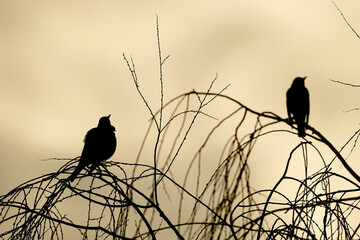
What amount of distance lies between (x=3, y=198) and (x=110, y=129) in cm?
506

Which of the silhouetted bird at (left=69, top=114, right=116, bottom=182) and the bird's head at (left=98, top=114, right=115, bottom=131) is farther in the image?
the bird's head at (left=98, top=114, right=115, bottom=131)

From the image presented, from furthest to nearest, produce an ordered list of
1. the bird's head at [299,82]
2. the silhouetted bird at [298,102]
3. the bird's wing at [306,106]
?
the bird's head at [299,82], the bird's wing at [306,106], the silhouetted bird at [298,102]

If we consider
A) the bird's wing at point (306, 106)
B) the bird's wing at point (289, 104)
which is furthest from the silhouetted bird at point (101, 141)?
the bird's wing at point (306, 106)

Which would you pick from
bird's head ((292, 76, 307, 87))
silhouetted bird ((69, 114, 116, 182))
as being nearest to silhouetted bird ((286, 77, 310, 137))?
bird's head ((292, 76, 307, 87))

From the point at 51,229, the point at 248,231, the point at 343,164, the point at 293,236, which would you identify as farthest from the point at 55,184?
the point at 343,164

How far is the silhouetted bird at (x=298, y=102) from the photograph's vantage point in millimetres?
7059

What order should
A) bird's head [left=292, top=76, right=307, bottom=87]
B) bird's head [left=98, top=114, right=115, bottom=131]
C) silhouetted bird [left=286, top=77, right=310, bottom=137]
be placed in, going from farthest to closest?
bird's head [left=98, top=114, right=115, bottom=131] < bird's head [left=292, top=76, right=307, bottom=87] < silhouetted bird [left=286, top=77, right=310, bottom=137]

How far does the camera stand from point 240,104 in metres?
2.94

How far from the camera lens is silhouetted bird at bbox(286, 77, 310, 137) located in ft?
23.2

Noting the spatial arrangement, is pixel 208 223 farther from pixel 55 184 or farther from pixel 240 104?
pixel 55 184

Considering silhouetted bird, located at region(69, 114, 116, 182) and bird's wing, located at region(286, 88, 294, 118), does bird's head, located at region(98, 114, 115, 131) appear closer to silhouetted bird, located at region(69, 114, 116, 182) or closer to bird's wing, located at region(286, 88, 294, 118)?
silhouetted bird, located at region(69, 114, 116, 182)

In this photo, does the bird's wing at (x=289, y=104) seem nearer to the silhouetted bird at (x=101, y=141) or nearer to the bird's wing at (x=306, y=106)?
the bird's wing at (x=306, y=106)

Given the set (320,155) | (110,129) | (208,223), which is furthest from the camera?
(110,129)

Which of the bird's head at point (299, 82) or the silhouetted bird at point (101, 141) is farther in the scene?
the bird's head at point (299, 82)
